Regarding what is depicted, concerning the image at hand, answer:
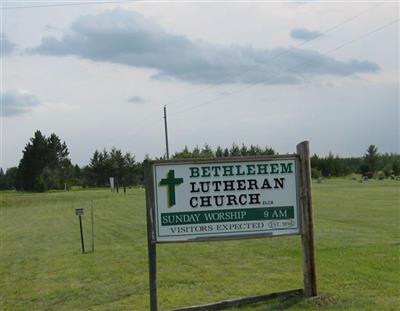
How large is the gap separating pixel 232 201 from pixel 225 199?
10cm

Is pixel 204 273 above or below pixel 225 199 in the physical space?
below

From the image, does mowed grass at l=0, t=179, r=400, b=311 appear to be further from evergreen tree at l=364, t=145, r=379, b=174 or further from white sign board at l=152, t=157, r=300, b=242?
evergreen tree at l=364, t=145, r=379, b=174

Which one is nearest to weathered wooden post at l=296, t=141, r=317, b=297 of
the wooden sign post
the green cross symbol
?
the wooden sign post

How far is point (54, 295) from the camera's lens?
10008 mm

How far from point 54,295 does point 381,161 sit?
103898 millimetres

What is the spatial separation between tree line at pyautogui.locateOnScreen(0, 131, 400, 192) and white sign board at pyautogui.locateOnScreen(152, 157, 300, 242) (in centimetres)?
8469

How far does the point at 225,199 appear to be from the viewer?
806cm

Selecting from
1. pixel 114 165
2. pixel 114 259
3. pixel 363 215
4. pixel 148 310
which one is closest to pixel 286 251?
pixel 114 259

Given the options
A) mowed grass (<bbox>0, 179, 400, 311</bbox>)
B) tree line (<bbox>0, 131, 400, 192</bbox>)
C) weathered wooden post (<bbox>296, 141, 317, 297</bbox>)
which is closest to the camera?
weathered wooden post (<bbox>296, 141, 317, 297</bbox>)

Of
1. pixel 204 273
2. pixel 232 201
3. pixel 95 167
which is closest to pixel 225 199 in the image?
pixel 232 201

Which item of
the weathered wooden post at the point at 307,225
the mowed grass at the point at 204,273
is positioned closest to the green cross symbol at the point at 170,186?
the mowed grass at the point at 204,273

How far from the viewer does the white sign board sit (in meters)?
7.93

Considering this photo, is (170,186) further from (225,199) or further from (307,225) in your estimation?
(307,225)

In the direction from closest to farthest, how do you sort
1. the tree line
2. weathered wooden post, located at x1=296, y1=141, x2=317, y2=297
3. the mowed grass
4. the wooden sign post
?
1. the wooden sign post
2. weathered wooden post, located at x1=296, y1=141, x2=317, y2=297
3. the mowed grass
4. the tree line
